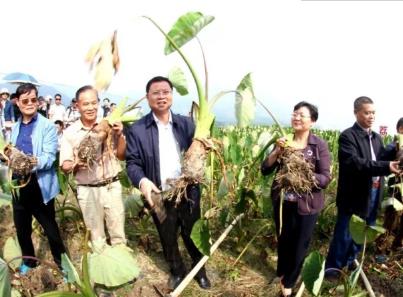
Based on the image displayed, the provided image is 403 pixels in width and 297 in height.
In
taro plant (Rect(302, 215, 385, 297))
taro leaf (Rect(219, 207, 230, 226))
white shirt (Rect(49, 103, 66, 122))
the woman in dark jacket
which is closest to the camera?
taro plant (Rect(302, 215, 385, 297))

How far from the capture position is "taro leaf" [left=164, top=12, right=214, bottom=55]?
7.93ft

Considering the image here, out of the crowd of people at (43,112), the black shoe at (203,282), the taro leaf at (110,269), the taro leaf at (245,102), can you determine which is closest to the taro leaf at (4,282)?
the taro leaf at (110,269)

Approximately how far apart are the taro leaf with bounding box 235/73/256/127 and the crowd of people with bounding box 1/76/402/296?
435 mm

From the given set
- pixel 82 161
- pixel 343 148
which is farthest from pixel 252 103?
pixel 82 161

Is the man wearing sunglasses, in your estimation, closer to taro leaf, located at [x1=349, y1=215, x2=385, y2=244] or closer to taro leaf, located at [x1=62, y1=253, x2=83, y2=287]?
taro leaf, located at [x1=62, y1=253, x2=83, y2=287]

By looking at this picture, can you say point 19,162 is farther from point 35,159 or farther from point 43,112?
point 43,112

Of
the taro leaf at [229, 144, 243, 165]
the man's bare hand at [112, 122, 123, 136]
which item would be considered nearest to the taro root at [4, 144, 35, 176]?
the man's bare hand at [112, 122, 123, 136]

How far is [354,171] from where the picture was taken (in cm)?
261

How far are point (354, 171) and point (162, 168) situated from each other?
3.93ft

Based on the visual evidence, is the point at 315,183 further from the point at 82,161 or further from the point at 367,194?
the point at 82,161

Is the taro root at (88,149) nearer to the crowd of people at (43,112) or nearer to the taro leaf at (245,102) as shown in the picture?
the taro leaf at (245,102)

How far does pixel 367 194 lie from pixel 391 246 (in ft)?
2.68

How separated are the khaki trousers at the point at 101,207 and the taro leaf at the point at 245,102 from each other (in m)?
0.98

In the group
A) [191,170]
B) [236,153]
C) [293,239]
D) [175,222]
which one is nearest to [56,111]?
[236,153]
